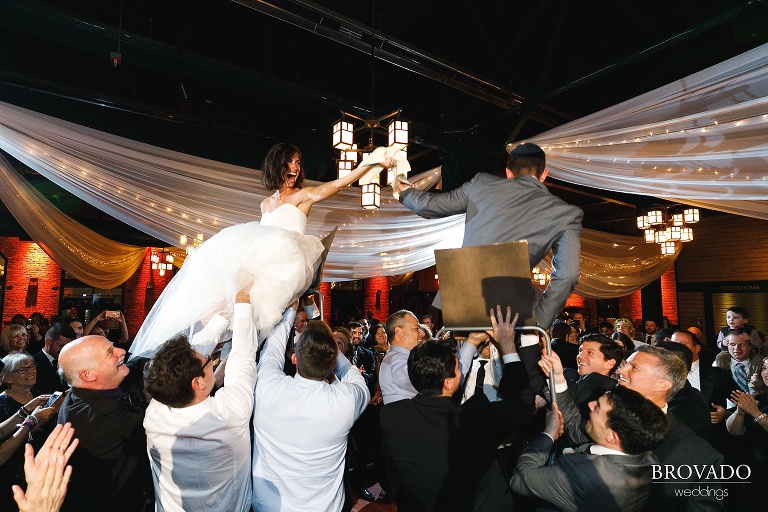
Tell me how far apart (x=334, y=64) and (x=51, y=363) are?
5.89 meters

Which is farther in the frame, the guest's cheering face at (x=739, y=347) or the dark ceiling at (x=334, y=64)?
the dark ceiling at (x=334, y=64)

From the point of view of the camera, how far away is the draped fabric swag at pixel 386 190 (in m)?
2.28

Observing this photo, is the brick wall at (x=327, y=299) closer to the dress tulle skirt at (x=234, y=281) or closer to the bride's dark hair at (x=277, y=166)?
the bride's dark hair at (x=277, y=166)

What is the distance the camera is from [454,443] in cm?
188

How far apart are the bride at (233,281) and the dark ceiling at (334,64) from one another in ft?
9.59

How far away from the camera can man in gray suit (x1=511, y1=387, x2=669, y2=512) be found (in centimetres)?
163

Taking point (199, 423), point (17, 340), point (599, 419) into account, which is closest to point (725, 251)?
point (599, 419)

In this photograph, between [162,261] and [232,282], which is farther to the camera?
[162,261]

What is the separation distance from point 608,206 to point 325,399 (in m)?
15.7

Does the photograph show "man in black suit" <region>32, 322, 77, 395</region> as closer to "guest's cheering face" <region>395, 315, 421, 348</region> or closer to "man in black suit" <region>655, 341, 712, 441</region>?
"guest's cheering face" <region>395, 315, 421, 348</region>

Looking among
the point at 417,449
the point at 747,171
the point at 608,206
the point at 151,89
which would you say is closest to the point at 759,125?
the point at 747,171

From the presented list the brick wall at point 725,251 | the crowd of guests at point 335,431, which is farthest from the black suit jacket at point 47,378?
the brick wall at point 725,251

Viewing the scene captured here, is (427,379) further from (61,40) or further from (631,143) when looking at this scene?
(61,40)

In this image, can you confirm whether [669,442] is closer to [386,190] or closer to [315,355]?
[315,355]
